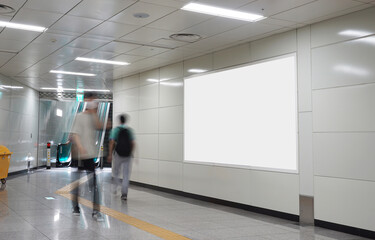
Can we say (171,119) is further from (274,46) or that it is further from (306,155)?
(306,155)

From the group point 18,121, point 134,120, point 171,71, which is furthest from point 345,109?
point 18,121

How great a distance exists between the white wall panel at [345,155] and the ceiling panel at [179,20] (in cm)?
277

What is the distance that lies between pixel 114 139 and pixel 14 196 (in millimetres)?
2703

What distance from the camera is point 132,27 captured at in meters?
7.12

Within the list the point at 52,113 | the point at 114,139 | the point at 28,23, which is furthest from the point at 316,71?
the point at 52,113

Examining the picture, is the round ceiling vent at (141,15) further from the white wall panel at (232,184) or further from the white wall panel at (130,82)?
the white wall panel at (130,82)

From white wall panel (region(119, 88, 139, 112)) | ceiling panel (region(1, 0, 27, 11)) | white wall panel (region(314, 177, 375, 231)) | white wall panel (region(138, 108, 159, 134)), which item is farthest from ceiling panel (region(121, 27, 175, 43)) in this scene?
white wall panel (region(119, 88, 139, 112))

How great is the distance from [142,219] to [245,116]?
3.10m

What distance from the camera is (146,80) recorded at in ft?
39.2

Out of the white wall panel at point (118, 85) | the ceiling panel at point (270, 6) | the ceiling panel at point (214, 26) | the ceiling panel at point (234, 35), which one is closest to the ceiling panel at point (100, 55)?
the ceiling panel at point (234, 35)

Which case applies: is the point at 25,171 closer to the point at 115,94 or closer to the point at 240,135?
the point at 115,94

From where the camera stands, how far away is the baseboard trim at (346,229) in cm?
573

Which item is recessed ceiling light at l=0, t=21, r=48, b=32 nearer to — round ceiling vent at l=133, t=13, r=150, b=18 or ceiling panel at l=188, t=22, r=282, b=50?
round ceiling vent at l=133, t=13, r=150, b=18

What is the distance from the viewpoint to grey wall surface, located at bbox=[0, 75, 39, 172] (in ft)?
45.8
